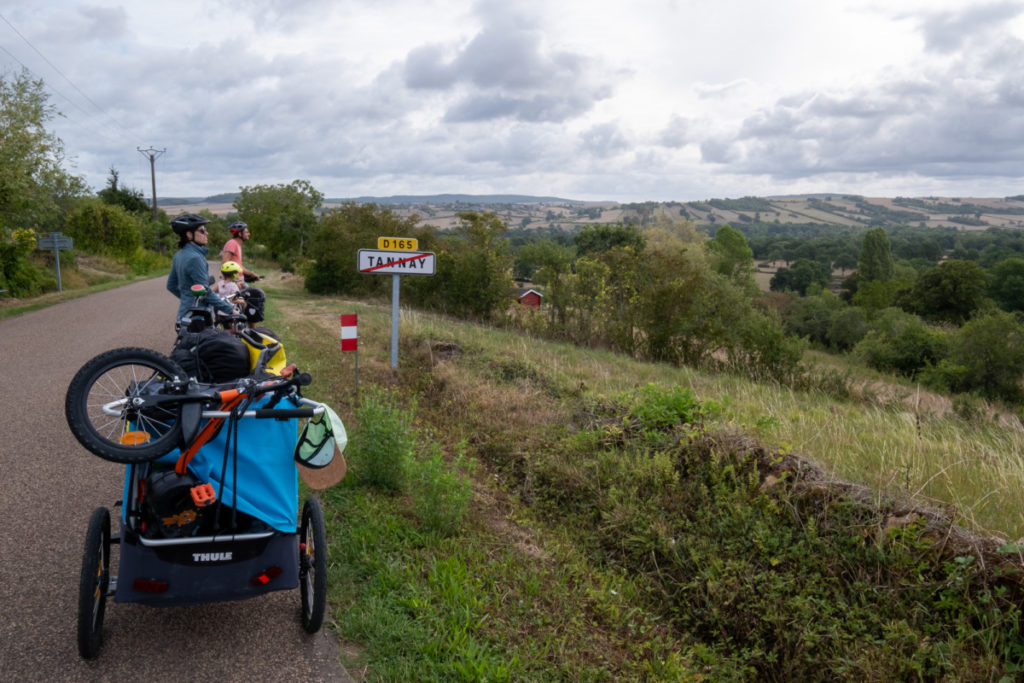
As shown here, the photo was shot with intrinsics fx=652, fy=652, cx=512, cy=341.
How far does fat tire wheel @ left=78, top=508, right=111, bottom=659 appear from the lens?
321 centimetres

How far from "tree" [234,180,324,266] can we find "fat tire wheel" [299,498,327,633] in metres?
44.8

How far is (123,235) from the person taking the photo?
135ft

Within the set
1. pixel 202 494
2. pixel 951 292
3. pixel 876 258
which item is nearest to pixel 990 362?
pixel 202 494

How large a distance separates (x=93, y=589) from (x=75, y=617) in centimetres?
75

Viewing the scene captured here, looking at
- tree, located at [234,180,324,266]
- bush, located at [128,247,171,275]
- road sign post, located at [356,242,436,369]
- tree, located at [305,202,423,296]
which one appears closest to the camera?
road sign post, located at [356,242,436,369]

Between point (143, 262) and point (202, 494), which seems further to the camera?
point (143, 262)

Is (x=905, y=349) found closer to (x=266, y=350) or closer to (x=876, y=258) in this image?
(x=266, y=350)

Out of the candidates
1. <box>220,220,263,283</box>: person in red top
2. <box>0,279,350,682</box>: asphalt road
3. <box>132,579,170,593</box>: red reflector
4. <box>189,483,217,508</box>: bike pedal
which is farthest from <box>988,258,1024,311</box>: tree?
<box>132,579,170,593</box>: red reflector

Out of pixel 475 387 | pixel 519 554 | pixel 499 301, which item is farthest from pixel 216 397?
pixel 499 301

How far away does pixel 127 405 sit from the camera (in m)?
3.12

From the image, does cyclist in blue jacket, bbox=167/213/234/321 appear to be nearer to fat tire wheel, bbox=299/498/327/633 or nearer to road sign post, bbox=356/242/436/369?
road sign post, bbox=356/242/436/369

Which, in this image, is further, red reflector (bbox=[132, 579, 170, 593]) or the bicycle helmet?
the bicycle helmet

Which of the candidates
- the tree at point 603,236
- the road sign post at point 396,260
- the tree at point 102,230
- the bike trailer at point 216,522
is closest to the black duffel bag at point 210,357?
the bike trailer at point 216,522

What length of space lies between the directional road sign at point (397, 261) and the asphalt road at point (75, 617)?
16.8ft
